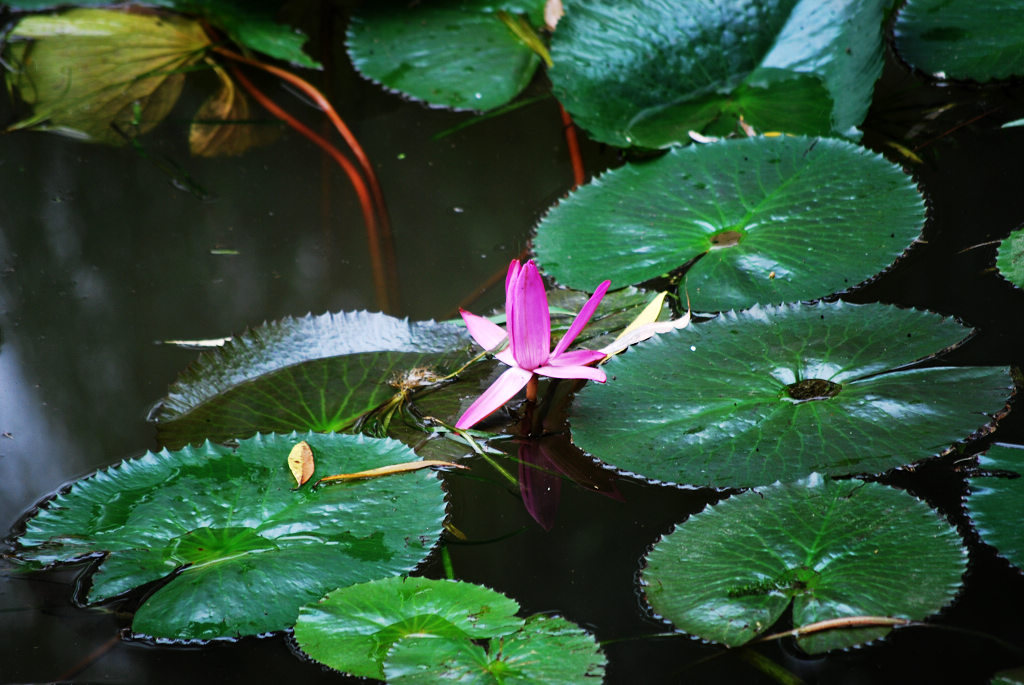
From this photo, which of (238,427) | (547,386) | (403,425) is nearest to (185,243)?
(238,427)

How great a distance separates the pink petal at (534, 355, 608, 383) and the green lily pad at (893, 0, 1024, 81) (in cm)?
149

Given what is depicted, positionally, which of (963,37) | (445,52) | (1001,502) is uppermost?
(963,37)

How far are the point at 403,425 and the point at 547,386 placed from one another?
27 centimetres

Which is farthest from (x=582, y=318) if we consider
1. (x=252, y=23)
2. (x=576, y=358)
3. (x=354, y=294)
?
(x=252, y=23)

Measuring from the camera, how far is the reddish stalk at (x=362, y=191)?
1.85 meters

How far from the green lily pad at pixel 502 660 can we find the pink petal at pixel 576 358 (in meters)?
0.42

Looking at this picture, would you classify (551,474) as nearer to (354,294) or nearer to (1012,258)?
(354,294)

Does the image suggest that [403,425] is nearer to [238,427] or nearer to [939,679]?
[238,427]

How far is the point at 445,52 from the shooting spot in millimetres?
2551

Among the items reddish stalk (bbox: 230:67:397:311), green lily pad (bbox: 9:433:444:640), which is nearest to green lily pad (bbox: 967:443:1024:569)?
green lily pad (bbox: 9:433:444:640)

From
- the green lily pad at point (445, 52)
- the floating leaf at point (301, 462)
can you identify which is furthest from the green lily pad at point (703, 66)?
the floating leaf at point (301, 462)

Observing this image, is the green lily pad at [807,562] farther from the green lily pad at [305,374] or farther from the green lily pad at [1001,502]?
the green lily pad at [305,374]

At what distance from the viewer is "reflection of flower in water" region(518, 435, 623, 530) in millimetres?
1287

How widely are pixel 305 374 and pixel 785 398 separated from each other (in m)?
0.86
